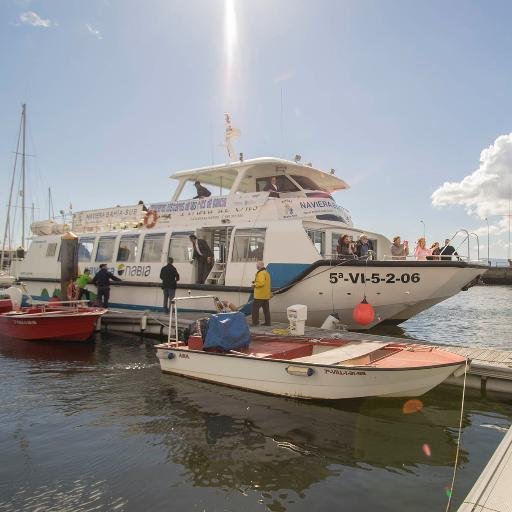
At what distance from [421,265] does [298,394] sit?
5.12 metres

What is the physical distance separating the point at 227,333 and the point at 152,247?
744 centimetres

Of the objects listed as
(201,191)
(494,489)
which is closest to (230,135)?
(201,191)

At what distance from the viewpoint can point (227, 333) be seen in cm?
813

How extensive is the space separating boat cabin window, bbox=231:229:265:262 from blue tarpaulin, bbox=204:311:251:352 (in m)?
4.04

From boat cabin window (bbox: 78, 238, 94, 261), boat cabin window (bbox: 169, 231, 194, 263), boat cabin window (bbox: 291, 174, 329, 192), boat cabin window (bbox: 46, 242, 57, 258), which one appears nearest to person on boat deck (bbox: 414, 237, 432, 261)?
boat cabin window (bbox: 291, 174, 329, 192)

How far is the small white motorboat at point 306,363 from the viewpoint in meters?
6.77

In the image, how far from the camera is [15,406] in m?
7.35

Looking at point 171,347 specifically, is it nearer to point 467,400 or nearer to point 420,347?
point 420,347

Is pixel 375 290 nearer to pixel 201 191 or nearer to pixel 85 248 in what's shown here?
pixel 201 191

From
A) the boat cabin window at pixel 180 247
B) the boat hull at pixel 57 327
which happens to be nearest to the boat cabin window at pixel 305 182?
the boat cabin window at pixel 180 247

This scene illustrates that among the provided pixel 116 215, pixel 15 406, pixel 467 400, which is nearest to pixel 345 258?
pixel 467 400

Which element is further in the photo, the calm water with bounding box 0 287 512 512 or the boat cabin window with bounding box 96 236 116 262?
the boat cabin window with bounding box 96 236 116 262

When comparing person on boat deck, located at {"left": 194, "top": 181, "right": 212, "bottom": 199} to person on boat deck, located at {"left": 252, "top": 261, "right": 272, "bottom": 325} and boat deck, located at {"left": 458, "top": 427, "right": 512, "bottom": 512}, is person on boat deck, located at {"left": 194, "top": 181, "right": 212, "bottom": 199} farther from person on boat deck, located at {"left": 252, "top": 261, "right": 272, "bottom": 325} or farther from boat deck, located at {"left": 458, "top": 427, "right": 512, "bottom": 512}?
boat deck, located at {"left": 458, "top": 427, "right": 512, "bottom": 512}

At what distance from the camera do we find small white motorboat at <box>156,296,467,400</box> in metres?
6.77
